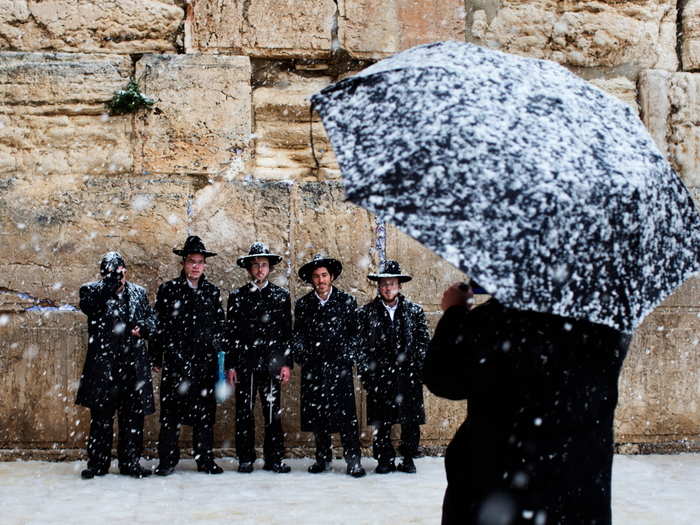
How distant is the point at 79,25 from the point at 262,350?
319 cm

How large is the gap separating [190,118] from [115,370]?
2251 millimetres

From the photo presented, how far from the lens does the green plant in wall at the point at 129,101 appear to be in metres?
6.30

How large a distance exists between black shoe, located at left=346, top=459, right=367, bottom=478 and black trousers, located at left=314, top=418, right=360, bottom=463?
31 millimetres

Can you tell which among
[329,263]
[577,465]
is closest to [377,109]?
[577,465]

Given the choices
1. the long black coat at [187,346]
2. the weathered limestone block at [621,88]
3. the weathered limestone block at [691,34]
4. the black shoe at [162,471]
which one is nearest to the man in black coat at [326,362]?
the long black coat at [187,346]

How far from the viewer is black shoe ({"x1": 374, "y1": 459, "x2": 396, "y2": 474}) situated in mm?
5676

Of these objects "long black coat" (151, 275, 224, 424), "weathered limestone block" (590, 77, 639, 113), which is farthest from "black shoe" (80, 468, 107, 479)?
"weathered limestone block" (590, 77, 639, 113)

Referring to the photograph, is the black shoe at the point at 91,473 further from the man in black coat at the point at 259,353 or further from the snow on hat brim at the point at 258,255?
the snow on hat brim at the point at 258,255

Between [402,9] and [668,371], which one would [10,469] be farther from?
[668,371]

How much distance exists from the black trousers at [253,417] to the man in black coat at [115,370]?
0.67 metres

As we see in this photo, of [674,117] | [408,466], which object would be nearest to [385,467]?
[408,466]

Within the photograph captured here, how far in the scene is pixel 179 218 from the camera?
6316 millimetres

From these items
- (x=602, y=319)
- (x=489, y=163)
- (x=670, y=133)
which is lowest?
(x=602, y=319)

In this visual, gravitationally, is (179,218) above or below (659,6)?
below
